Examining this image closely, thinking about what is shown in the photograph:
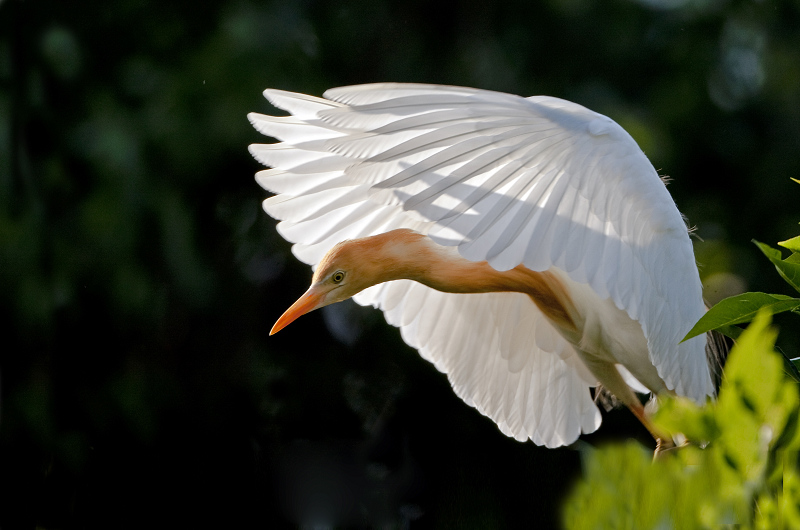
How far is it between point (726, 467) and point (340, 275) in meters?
0.61

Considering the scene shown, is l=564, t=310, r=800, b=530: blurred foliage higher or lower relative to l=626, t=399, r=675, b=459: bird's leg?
higher

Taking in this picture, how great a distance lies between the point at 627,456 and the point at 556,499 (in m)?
0.94

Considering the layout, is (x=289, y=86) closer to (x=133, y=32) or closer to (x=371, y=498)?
(x=133, y=32)

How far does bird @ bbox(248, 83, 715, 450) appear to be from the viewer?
0.65 meters

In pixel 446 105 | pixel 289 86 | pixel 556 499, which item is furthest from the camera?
pixel 289 86

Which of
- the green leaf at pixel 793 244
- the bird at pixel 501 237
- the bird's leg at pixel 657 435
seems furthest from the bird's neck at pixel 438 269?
the green leaf at pixel 793 244

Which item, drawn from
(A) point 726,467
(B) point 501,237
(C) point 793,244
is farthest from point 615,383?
(A) point 726,467

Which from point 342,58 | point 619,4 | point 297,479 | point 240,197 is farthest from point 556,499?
point 619,4

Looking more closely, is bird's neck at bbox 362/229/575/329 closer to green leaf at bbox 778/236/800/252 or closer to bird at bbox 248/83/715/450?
bird at bbox 248/83/715/450

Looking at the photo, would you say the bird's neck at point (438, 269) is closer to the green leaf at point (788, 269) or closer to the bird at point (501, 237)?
the bird at point (501, 237)

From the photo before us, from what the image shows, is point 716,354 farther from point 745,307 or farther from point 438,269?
point 745,307

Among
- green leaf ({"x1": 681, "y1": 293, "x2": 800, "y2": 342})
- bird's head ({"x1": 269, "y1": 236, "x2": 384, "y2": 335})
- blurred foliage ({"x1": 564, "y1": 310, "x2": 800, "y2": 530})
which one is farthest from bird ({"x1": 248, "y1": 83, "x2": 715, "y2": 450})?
blurred foliage ({"x1": 564, "y1": 310, "x2": 800, "y2": 530})

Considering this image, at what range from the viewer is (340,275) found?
0.82 meters

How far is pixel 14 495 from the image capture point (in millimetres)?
1697
